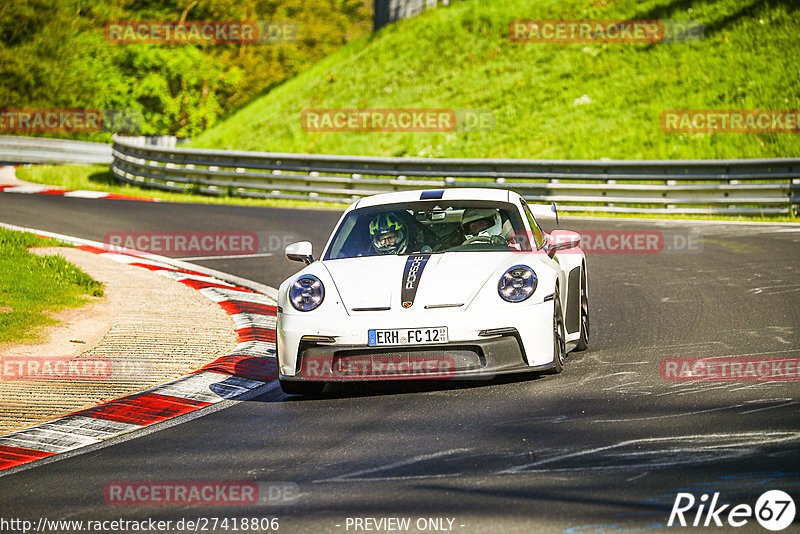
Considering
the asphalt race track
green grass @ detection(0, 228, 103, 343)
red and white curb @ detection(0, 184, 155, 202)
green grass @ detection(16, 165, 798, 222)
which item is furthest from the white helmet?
red and white curb @ detection(0, 184, 155, 202)

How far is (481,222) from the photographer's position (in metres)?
8.41

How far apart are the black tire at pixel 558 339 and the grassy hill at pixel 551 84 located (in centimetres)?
1755

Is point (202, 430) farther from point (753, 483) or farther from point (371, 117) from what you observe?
point (371, 117)

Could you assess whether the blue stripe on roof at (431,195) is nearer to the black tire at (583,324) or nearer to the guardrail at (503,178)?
the black tire at (583,324)

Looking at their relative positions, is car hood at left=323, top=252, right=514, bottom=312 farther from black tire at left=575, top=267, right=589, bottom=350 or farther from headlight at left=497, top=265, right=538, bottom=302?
black tire at left=575, top=267, right=589, bottom=350

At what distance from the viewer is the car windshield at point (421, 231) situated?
8.07 metres

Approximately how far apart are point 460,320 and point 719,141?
1939cm

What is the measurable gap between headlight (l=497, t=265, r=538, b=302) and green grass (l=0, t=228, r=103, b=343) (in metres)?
4.47

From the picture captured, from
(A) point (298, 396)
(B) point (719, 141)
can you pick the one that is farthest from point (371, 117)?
(A) point (298, 396)

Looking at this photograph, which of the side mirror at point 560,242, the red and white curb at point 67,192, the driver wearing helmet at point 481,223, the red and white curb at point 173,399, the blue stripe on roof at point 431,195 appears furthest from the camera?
the red and white curb at point 67,192

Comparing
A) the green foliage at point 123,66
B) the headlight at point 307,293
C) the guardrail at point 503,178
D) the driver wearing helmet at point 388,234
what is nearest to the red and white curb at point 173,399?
the headlight at point 307,293

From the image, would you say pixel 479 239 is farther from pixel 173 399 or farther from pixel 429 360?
pixel 173 399

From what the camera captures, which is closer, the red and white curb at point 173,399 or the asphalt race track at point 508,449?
the asphalt race track at point 508,449

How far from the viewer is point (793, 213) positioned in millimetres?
18875
